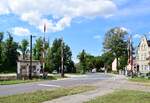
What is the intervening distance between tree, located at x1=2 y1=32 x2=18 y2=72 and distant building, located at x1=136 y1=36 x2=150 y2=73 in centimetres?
3757

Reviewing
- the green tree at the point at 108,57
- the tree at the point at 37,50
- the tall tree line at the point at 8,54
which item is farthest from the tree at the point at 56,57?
the green tree at the point at 108,57

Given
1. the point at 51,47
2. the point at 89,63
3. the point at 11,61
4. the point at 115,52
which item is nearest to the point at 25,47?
the point at 11,61

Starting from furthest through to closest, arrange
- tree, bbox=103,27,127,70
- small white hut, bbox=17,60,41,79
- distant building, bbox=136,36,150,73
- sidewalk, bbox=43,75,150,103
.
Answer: tree, bbox=103,27,127,70, distant building, bbox=136,36,150,73, small white hut, bbox=17,60,41,79, sidewalk, bbox=43,75,150,103

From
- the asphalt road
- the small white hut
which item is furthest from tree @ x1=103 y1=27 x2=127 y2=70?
the asphalt road

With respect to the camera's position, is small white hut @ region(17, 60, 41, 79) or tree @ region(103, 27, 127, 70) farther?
tree @ region(103, 27, 127, 70)

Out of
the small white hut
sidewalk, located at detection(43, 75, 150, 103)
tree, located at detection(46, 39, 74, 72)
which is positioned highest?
tree, located at detection(46, 39, 74, 72)

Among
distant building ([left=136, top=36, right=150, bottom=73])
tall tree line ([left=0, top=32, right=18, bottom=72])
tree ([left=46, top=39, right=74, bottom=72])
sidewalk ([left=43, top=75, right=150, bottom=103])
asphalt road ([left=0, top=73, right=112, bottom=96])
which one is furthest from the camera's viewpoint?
tall tree line ([left=0, top=32, right=18, bottom=72])

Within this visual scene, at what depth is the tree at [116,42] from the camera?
137000 millimetres

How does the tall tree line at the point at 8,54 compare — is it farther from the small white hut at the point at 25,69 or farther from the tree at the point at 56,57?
the small white hut at the point at 25,69

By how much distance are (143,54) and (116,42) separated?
22.3m

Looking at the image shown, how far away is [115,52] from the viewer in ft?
457

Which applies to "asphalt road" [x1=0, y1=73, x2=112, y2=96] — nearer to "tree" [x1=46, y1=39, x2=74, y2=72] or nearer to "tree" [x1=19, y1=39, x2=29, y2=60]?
"tree" [x1=46, y1=39, x2=74, y2=72]

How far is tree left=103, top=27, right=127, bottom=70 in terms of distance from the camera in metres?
137

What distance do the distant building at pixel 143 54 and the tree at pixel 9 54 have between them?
37.6 metres
